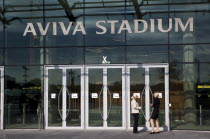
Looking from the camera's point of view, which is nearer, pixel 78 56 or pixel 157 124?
pixel 157 124

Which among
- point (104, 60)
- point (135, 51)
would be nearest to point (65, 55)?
point (104, 60)

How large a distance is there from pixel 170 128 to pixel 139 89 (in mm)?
2263

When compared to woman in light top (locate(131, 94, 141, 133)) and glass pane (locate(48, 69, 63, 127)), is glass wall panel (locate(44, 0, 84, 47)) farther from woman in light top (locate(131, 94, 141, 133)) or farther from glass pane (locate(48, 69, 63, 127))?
woman in light top (locate(131, 94, 141, 133))

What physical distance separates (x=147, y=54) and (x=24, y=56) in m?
5.92

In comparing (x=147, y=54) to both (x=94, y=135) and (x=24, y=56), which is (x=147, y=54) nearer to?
(x=94, y=135)

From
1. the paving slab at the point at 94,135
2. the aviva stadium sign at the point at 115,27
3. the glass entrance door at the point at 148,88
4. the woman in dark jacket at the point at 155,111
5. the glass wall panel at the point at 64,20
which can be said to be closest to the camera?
the paving slab at the point at 94,135

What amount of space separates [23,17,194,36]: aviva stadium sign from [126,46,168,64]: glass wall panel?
0.80 metres

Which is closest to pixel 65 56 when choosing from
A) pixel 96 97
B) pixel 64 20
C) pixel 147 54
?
pixel 64 20

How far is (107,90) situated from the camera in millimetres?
19812

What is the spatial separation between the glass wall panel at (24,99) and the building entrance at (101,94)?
0.50m

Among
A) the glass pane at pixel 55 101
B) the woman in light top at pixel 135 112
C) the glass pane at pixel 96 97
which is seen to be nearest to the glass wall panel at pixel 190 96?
the woman in light top at pixel 135 112

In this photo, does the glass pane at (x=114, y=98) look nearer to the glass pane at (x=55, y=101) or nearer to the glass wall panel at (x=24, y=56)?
the glass pane at (x=55, y=101)

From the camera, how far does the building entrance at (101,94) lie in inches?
769

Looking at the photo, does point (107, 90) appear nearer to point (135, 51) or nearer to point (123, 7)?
point (135, 51)
